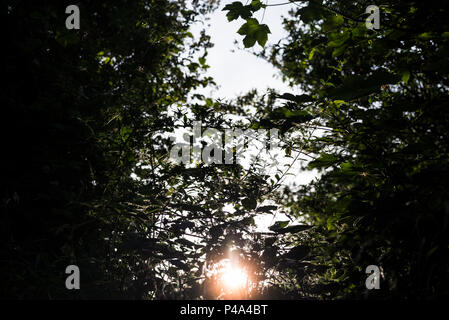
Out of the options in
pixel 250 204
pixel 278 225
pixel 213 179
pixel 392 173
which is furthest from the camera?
pixel 213 179

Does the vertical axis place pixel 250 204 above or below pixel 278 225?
above

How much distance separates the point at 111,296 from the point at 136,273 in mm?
200

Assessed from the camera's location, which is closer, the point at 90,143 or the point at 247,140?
the point at 90,143

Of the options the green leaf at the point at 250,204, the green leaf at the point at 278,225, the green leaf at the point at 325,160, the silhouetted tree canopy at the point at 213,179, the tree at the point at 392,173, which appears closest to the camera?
the tree at the point at 392,173

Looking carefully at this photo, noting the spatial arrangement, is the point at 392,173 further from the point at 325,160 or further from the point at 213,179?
the point at 213,179

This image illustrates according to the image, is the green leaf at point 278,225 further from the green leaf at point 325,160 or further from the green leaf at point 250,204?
the green leaf at point 325,160

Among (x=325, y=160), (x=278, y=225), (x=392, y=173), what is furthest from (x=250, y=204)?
(x=392, y=173)

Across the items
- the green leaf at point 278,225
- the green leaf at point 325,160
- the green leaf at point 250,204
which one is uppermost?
the green leaf at point 325,160

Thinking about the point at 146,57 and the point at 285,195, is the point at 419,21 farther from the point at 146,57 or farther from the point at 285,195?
the point at 146,57

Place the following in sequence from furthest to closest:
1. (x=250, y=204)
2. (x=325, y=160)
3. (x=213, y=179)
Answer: (x=213, y=179)
(x=250, y=204)
(x=325, y=160)

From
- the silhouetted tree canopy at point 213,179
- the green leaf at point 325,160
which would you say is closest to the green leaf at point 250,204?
the silhouetted tree canopy at point 213,179
